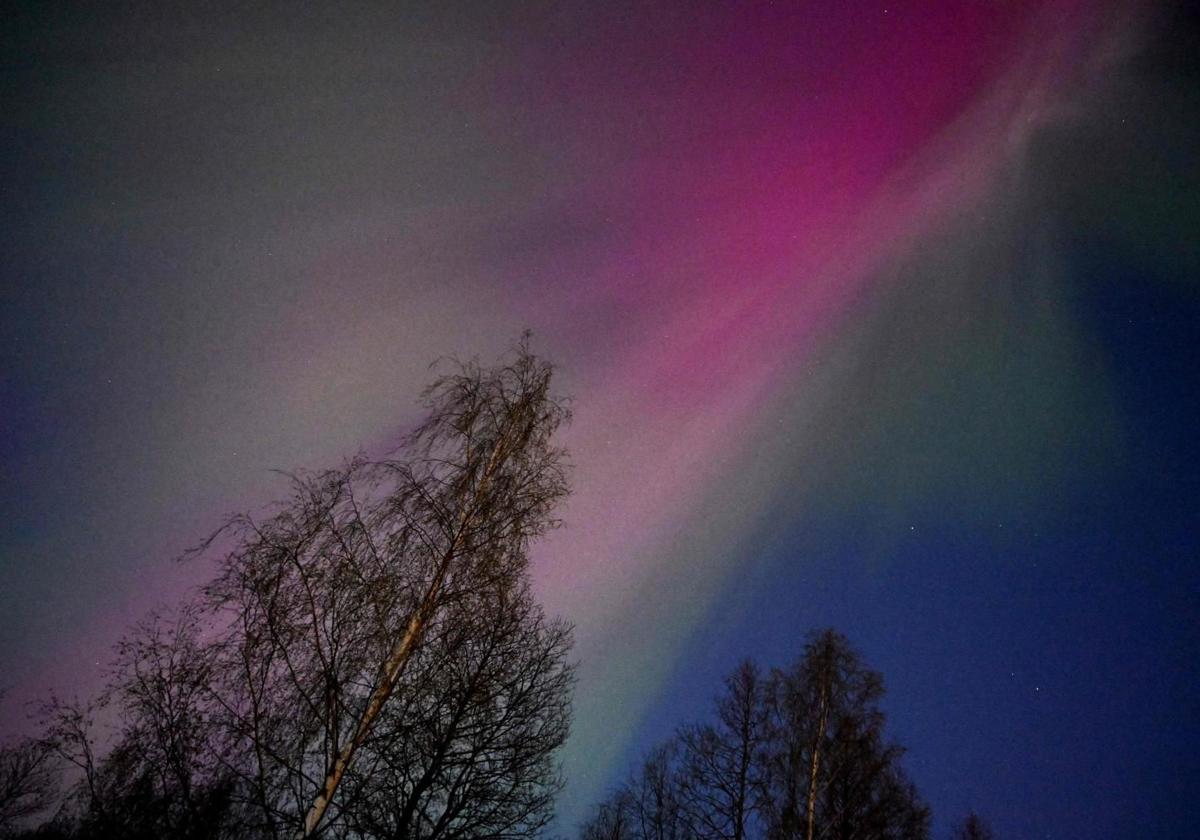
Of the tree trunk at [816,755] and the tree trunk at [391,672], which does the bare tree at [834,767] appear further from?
the tree trunk at [391,672]

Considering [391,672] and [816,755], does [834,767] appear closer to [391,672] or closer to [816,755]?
[816,755]

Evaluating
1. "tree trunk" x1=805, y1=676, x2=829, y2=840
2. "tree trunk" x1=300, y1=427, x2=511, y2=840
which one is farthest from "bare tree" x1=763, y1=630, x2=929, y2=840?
"tree trunk" x1=300, y1=427, x2=511, y2=840

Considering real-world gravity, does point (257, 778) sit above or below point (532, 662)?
below

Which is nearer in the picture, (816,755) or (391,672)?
(391,672)

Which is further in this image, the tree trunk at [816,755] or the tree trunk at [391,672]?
the tree trunk at [816,755]

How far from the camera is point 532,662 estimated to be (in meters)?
6.69

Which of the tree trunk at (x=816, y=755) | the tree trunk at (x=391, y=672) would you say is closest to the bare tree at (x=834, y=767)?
the tree trunk at (x=816, y=755)

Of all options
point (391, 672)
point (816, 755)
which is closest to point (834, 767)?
point (816, 755)

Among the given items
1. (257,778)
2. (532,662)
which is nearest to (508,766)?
(532,662)

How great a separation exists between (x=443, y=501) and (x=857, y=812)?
13.8m

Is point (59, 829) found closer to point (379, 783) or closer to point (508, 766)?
point (379, 783)

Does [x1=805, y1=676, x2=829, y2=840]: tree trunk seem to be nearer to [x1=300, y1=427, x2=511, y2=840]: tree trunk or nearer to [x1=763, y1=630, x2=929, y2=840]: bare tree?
[x1=763, y1=630, x2=929, y2=840]: bare tree

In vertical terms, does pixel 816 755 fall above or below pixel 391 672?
above

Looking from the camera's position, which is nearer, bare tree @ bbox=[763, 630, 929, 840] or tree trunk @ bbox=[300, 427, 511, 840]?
tree trunk @ bbox=[300, 427, 511, 840]
